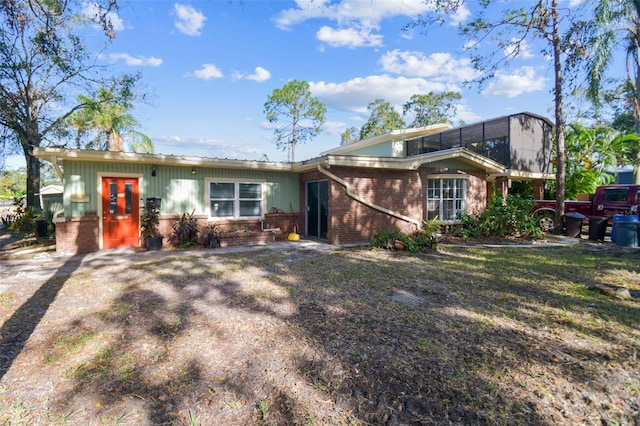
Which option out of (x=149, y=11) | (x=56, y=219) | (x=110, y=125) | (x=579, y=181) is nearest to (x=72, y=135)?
(x=110, y=125)

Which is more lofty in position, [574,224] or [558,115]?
[558,115]

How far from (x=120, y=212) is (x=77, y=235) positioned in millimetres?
1110

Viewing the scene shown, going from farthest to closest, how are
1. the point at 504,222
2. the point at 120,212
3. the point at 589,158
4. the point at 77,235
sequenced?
the point at 589,158, the point at 504,222, the point at 120,212, the point at 77,235

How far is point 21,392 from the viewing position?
259 centimetres

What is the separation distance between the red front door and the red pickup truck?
14.2 m

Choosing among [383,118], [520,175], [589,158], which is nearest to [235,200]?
[520,175]

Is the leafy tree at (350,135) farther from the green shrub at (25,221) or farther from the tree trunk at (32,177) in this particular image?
the green shrub at (25,221)

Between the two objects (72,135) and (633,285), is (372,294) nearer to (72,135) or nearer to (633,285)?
(633,285)

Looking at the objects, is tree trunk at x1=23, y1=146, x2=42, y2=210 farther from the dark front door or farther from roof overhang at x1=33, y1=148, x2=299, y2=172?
the dark front door

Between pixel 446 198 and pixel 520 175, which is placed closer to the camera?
pixel 446 198

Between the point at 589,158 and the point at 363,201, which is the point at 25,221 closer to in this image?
the point at 363,201

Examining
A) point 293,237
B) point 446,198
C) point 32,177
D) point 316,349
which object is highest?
point 32,177

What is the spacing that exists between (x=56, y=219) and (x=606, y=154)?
21886mm

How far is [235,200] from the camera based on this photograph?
1054 centimetres
